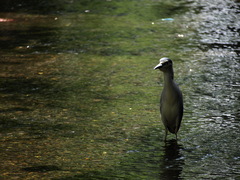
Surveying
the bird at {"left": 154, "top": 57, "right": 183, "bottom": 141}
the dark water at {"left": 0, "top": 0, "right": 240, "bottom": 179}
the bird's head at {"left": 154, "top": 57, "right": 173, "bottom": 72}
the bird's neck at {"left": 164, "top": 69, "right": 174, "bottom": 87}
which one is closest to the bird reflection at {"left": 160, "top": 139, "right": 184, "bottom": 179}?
the dark water at {"left": 0, "top": 0, "right": 240, "bottom": 179}

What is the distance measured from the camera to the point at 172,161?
252 inches

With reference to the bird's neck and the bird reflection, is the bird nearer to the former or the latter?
the bird's neck

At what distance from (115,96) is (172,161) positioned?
3.07 meters

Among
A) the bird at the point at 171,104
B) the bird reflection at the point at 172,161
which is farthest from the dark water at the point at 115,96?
the bird at the point at 171,104

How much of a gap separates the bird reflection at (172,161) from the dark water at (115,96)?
0.5 inches

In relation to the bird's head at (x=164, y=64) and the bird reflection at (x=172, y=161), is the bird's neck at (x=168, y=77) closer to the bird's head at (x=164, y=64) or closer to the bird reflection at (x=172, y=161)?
the bird's head at (x=164, y=64)

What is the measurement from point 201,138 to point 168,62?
3.75 ft

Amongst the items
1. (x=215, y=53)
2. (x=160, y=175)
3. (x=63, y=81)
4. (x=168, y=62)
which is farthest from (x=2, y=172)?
(x=215, y=53)

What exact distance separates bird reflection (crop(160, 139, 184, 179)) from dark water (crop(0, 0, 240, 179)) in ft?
0.04

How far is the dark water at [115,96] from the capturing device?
6.36 metres

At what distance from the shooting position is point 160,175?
19.5ft

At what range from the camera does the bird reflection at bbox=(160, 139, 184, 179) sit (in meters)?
5.98

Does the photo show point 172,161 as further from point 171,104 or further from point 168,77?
point 168,77

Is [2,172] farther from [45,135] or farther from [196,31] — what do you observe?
[196,31]
